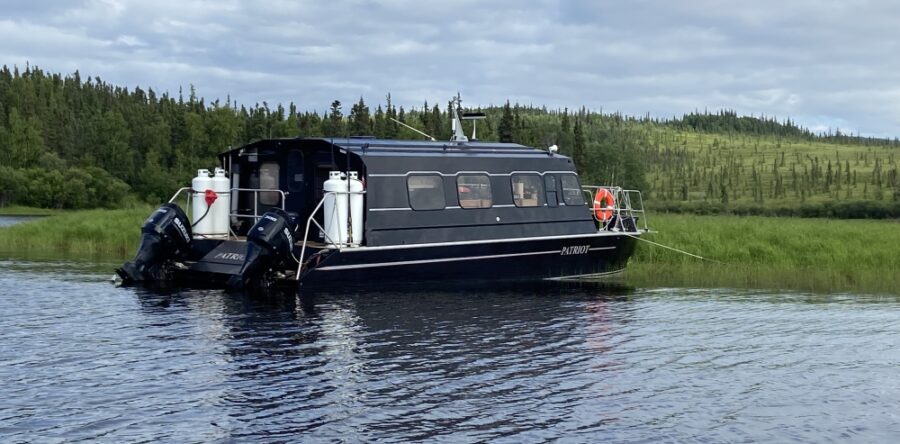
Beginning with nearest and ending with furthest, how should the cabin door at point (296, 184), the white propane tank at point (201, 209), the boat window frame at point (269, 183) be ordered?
the cabin door at point (296, 184), the white propane tank at point (201, 209), the boat window frame at point (269, 183)

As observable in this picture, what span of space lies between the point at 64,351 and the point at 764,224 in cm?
2212

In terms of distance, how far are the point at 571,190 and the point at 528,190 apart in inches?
57.3

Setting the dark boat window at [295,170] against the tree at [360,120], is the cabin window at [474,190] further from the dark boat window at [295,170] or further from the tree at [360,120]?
the tree at [360,120]

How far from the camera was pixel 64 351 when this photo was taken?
13578 mm

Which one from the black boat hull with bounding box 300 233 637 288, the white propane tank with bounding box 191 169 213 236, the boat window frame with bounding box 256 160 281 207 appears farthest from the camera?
the boat window frame with bounding box 256 160 281 207

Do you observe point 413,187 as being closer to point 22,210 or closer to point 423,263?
point 423,263

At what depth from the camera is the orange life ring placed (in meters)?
25.8

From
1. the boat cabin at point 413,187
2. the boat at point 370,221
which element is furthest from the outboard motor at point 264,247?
the boat cabin at point 413,187

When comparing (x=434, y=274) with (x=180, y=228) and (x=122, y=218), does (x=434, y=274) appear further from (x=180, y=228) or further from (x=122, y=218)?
(x=122, y=218)

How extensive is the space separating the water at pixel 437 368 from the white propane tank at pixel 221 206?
108 inches

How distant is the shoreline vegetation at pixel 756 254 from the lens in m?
23.8

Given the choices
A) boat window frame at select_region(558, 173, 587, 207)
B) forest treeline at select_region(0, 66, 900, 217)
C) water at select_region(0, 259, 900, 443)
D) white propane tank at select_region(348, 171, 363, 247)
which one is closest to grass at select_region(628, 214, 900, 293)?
boat window frame at select_region(558, 173, 587, 207)

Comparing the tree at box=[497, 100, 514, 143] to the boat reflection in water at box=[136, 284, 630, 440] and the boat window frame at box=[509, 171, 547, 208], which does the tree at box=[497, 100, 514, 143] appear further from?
the boat reflection in water at box=[136, 284, 630, 440]

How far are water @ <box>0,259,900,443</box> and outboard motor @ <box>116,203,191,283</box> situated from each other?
840 millimetres
